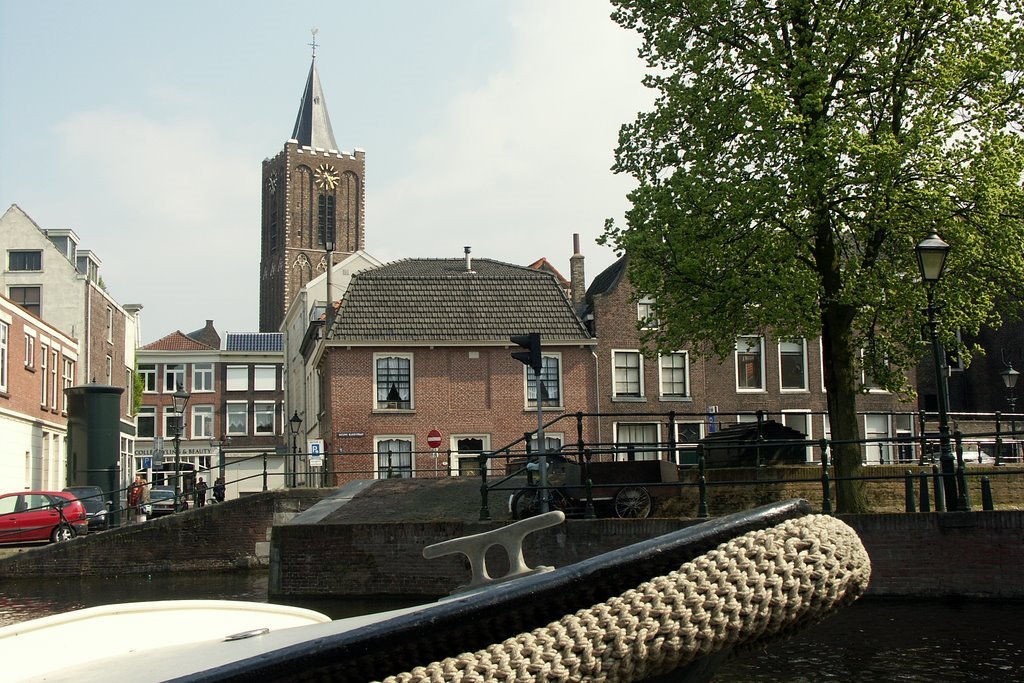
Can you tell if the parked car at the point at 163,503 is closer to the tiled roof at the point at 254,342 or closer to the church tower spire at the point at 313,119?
the tiled roof at the point at 254,342

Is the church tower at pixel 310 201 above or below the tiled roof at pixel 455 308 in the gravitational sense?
above

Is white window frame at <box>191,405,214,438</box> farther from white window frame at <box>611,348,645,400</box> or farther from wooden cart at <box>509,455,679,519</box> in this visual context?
wooden cart at <box>509,455,679,519</box>

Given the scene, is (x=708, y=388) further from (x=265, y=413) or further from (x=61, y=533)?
(x=265, y=413)

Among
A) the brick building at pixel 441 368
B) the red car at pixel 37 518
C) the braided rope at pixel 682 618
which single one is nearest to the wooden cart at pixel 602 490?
the red car at pixel 37 518

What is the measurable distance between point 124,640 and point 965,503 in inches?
431

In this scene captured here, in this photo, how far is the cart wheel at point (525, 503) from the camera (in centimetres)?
1538

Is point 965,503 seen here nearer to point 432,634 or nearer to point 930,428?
point 432,634

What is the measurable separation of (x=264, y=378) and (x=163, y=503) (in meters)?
42.2

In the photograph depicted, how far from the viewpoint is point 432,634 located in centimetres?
197

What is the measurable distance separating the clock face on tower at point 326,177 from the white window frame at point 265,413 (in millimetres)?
30390

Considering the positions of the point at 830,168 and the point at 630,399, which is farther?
the point at 630,399

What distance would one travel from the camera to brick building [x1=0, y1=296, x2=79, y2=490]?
99.8ft

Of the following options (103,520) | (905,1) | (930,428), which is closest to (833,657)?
(905,1)

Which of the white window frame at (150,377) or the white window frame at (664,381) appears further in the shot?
the white window frame at (150,377)
